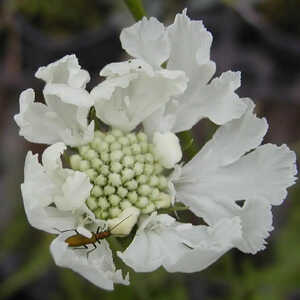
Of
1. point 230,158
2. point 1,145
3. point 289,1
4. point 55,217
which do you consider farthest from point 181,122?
point 1,145

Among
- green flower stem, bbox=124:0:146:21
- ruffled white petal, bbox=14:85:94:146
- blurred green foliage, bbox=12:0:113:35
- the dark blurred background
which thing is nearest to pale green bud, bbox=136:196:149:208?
ruffled white petal, bbox=14:85:94:146

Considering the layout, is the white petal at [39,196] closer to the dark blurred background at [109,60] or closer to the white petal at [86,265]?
the white petal at [86,265]

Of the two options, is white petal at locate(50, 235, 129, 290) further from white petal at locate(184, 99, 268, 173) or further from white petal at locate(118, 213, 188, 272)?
white petal at locate(184, 99, 268, 173)

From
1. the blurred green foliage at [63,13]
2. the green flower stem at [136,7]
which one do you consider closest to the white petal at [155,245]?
the green flower stem at [136,7]

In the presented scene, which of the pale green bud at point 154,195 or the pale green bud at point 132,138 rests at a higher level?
the pale green bud at point 132,138

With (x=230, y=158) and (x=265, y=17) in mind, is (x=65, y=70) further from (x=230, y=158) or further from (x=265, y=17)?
(x=265, y=17)

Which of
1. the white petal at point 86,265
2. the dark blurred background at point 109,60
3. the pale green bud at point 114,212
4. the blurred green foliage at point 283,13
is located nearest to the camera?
the white petal at point 86,265
